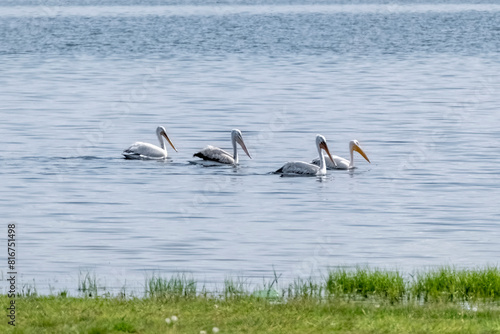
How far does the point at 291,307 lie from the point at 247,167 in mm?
14940

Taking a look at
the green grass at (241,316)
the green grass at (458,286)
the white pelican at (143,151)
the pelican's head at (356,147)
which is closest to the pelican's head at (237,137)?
the white pelican at (143,151)

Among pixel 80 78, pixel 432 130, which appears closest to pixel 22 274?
pixel 432 130

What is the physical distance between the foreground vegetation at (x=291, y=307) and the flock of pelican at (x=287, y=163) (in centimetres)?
1047

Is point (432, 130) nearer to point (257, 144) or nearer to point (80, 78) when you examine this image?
point (257, 144)

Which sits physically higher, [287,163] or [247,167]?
[287,163]

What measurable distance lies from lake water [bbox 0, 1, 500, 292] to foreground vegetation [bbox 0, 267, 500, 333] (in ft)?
5.22

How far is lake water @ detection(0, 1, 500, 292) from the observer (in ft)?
57.7

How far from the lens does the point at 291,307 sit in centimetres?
1277

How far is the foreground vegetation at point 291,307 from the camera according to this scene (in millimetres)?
11688

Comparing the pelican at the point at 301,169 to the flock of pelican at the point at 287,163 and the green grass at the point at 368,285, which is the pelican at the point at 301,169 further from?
the green grass at the point at 368,285

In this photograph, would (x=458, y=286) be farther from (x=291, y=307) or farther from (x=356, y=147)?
(x=356, y=147)

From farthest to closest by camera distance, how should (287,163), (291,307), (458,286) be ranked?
(287,163) → (458,286) → (291,307)

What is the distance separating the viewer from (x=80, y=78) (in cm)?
5419

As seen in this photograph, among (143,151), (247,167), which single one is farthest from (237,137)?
(143,151)
